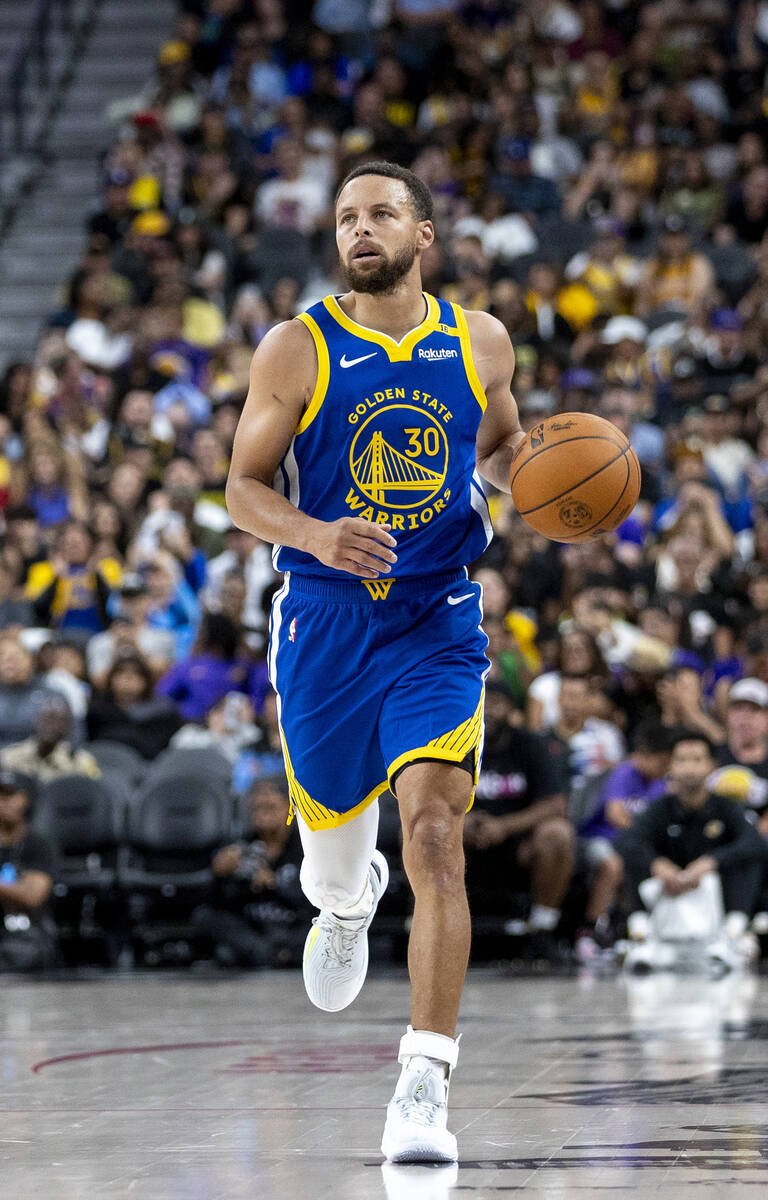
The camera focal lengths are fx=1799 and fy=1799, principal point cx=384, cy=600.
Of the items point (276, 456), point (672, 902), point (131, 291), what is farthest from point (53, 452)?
point (276, 456)

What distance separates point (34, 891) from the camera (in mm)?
9852

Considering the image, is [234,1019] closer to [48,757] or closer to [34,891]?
[34,891]

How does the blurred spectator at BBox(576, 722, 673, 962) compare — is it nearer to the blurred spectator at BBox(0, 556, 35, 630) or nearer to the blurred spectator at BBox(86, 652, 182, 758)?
the blurred spectator at BBox(86, 652, 182, 758)

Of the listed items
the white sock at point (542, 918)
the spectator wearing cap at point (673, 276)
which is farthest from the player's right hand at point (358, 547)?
the spectator wearing cap at point (673, 276)

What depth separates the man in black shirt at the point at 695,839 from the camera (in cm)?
943

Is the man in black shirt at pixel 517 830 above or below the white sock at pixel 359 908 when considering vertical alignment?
above

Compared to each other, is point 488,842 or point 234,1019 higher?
point 488,842

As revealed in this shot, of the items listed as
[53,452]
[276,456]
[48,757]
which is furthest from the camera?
[53,452]

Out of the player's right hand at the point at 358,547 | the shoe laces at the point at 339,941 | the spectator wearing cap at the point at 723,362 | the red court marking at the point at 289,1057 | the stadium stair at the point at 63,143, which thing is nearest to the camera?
the player's right hand at the point at 358,547

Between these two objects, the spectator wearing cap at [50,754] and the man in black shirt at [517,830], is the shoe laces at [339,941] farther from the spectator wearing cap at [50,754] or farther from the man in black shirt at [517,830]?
the spectator wearing cap at [50,754]

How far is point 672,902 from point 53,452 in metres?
6.25

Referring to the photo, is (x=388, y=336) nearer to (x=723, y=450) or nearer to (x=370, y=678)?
(x=370, y=678)

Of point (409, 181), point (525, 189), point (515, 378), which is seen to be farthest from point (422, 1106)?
point (525, 189)

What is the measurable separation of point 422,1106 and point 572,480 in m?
1.62
